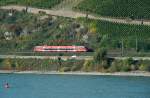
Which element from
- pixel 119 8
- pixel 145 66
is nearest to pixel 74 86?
pixel 145 66

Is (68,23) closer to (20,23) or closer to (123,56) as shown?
(20,23)

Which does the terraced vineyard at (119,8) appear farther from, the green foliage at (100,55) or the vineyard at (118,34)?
the green foliage at (100,55)

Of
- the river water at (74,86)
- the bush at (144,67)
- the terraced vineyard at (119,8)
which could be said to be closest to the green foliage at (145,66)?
the bush at (144,67)

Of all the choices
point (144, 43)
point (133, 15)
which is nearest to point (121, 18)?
point (133, 15)

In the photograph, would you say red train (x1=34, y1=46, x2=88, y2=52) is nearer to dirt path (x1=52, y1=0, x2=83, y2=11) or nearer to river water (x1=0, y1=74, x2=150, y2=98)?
river water (x1=0, y1=74, x2=150, y2=98)

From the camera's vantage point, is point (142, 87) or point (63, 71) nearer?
point (142, 87)
